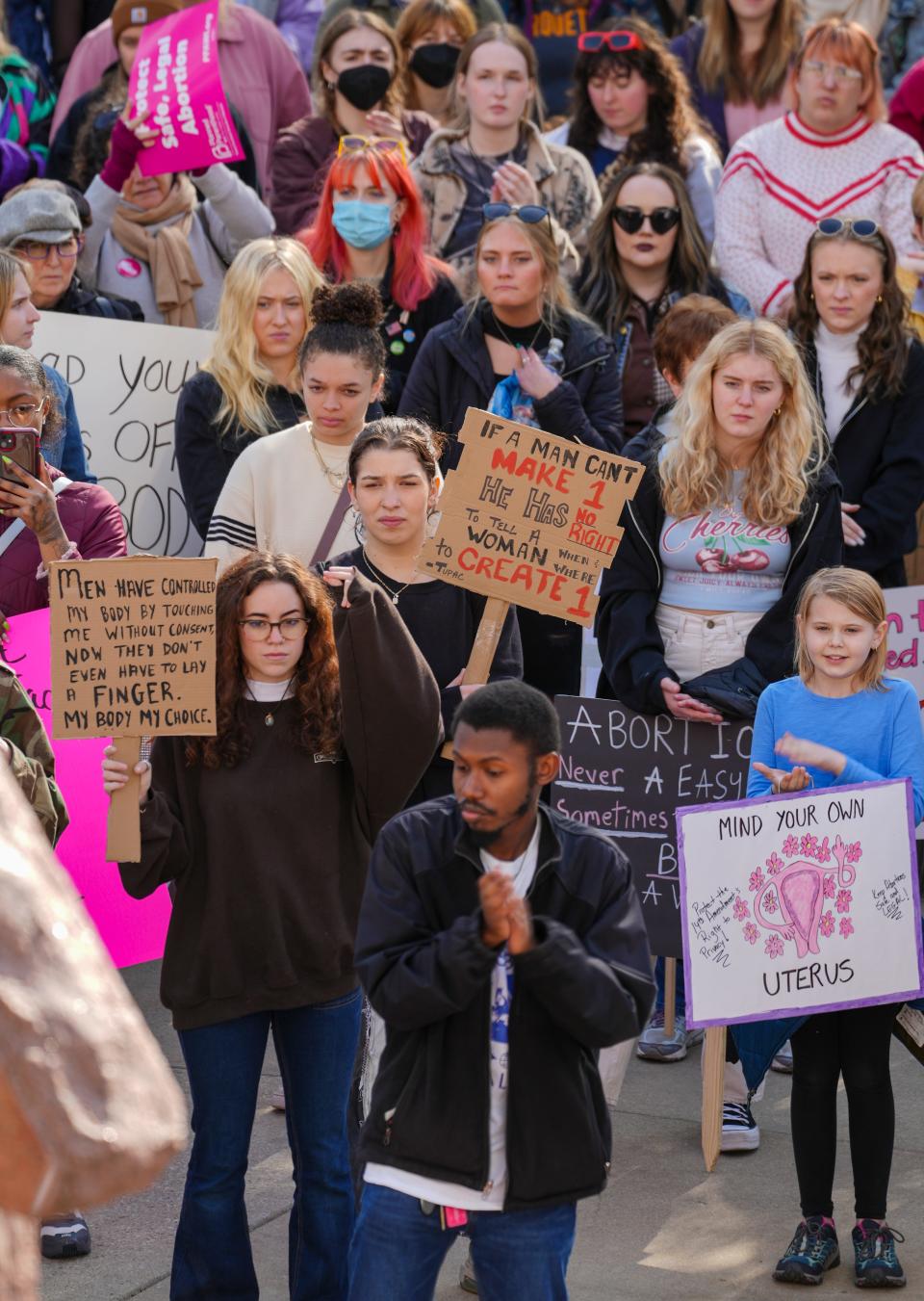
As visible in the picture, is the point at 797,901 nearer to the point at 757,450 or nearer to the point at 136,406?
the point at 757,450

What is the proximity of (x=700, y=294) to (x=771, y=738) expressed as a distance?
2.17 m

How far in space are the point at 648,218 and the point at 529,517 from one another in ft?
8.17

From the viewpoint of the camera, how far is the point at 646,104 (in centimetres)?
772

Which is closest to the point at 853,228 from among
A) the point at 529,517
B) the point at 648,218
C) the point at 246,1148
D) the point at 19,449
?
the point at 648,218

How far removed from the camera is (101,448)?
6.71 metres

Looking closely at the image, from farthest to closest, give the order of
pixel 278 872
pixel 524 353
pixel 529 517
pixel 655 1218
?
pixel 524 353 → pixel 655 1218 → pixel 529 517 → pixel 278 872

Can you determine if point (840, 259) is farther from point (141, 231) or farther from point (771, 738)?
point (141, 231)

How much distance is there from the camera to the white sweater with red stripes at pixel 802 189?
7.29m

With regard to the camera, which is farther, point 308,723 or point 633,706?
point 633,706

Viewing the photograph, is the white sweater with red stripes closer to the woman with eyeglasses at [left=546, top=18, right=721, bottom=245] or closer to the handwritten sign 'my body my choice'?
the woman with eyeglasses at [left=546, top=18, right=721, bottom=245]

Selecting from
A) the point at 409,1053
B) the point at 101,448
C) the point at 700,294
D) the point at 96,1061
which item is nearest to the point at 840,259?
the point at 700,294

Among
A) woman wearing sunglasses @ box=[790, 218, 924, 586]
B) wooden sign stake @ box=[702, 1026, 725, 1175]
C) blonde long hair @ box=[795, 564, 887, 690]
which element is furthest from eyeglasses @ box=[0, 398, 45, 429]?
woman wearing sunglasses @ box=[790, 218, 924, 586]

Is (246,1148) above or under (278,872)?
under

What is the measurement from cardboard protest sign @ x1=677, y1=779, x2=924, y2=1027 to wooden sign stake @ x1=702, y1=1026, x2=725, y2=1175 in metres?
0.25
